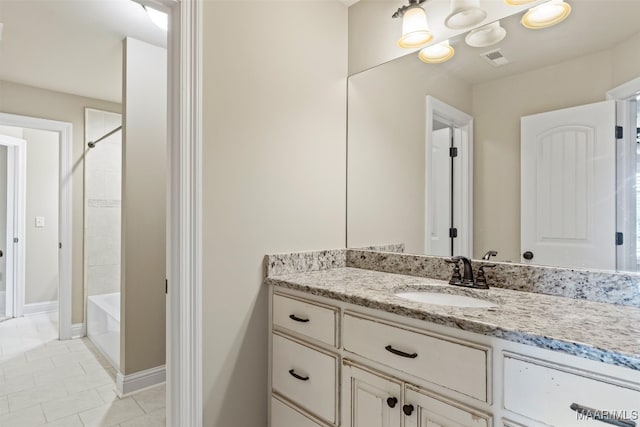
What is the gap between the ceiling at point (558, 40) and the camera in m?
1.21

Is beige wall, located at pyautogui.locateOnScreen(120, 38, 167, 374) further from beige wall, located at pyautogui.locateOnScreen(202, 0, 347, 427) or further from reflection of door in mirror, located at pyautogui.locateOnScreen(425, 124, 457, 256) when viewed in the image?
reflection of door in mirror, located at pyautogui.locateOnScreen(425, 124, 457, 256)

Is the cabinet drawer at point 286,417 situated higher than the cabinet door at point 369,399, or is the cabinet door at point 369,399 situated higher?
the cabinet door at point 369,399

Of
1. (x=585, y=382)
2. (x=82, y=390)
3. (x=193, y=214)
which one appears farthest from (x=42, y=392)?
(x=585, y=382)

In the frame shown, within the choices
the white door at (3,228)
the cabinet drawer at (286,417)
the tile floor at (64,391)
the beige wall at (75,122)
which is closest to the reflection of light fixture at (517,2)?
the cabinet drawer at (286,417)

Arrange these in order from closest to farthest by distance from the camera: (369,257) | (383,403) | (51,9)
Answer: (383,403) → (369,257) → (51,9)

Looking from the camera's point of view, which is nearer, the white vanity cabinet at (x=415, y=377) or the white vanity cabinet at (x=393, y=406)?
the white vanity cabinet at (x=415, y=377)

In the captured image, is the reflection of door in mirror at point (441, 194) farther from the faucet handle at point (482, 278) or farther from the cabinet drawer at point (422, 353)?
the cabinet drawer at point (422, 353)

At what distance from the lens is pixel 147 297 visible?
248 cm

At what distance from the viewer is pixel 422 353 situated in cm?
106

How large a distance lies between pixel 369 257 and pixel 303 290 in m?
0.60

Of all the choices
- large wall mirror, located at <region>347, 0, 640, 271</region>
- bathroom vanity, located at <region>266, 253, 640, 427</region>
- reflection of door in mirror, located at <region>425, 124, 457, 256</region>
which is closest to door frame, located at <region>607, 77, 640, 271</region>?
large wall mirror, located at <region>347, 0, 640, 271</region>

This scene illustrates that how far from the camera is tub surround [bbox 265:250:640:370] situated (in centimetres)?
82

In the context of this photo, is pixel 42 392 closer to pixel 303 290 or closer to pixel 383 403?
pixel 303 290

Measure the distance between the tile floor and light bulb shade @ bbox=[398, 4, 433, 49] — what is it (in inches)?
99.8
